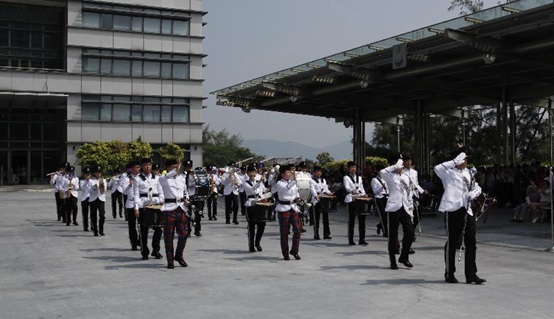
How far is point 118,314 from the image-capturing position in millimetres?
7324

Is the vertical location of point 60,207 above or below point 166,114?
below

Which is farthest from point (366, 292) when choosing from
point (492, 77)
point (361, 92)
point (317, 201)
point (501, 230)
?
point (361, 92)

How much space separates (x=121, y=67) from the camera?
55531mm

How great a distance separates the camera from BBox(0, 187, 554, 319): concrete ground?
752cm

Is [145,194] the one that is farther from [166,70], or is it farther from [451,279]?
[166,70]

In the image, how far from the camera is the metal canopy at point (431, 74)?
19.8 meters

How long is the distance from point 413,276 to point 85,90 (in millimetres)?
48247

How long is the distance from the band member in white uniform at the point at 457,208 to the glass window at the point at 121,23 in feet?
163

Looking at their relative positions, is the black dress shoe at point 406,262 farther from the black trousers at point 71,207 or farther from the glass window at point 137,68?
the glass window at point 137,68

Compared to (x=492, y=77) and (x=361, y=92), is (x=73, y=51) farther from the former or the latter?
(x=492, y=77)

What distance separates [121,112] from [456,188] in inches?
1932

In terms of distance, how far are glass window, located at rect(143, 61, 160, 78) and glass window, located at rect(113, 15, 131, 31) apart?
11.4 feet

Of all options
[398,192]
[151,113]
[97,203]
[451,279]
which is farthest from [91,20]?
[451,279]

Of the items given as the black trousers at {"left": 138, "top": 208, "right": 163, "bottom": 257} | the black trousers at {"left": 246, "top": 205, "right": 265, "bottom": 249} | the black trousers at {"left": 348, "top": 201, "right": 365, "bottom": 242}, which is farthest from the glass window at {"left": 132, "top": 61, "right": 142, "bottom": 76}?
the black trousers at {"left": 138, "top": 208, "right": 163, "bottom": 257}
